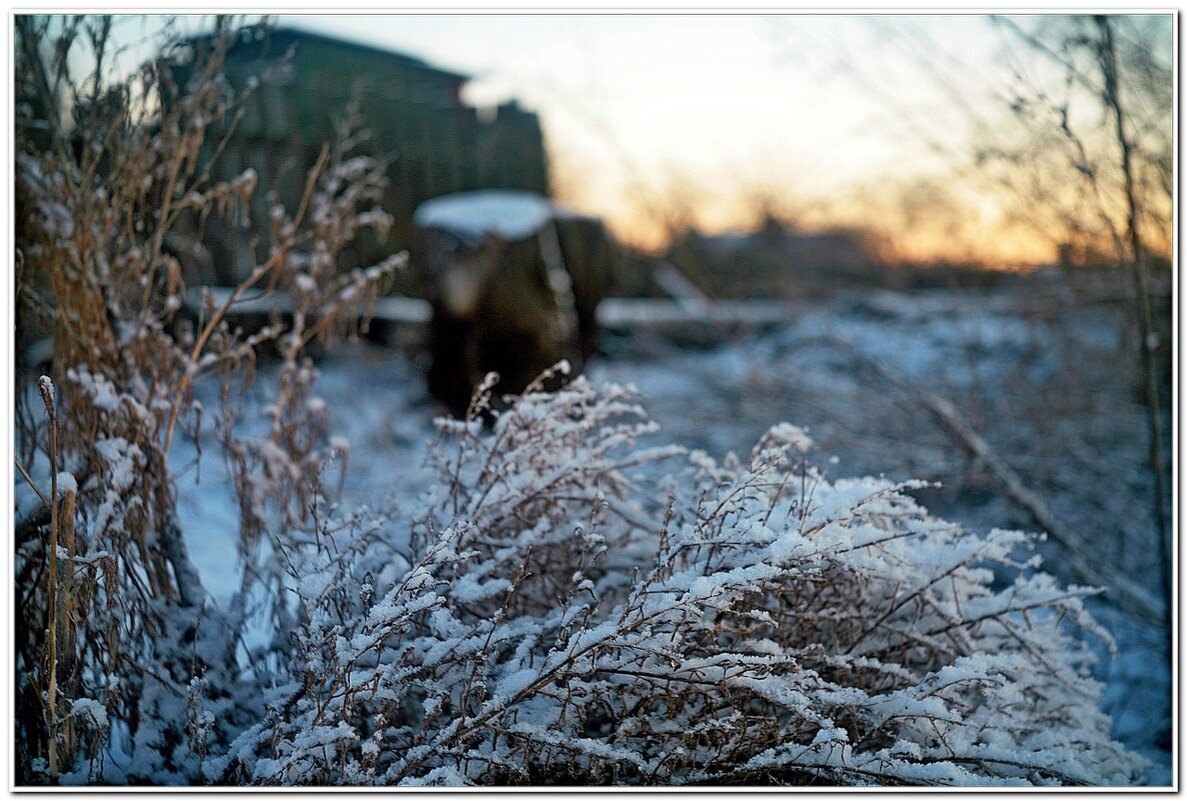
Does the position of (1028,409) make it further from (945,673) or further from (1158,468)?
(945,673)

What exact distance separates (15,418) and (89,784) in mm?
741

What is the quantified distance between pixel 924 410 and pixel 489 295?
202 cm

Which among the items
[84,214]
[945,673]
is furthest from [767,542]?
[84,214]

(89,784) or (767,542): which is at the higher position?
(767,542)

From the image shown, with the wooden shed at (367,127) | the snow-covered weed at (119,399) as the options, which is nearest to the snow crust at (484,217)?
the wooden shed at (367,127)

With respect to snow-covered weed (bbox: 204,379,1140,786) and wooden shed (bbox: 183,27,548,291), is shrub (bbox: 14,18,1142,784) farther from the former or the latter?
wooden shed (bbox: 183,27,548,291)

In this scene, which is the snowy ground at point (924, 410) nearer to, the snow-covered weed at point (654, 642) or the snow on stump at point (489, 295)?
the snow on stump at point (489, 295)

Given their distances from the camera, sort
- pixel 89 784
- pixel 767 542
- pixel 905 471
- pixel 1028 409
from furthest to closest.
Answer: pixel 1028 409, pixel 905 471, pixel 89 784, pixel 767 542

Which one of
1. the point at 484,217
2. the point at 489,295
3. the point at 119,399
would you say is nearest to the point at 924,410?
the point at 489,295

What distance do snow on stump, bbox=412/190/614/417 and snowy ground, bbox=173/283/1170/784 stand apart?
269 millimetres

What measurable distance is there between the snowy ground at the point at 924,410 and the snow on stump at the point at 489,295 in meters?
0.27

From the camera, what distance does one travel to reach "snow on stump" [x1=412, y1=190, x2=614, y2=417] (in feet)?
14.5

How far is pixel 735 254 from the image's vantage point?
258 inches

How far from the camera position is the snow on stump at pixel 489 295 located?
4.42 metres
